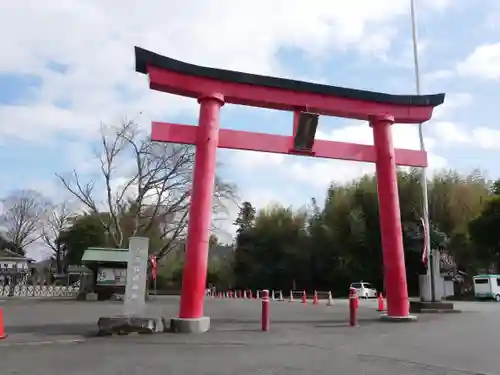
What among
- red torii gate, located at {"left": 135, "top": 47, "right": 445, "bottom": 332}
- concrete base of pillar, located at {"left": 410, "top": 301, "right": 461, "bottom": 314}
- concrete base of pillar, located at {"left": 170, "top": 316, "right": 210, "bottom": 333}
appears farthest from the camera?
concrete base of pillar, located at {"left": 410, "top": 301, "right": 461, "bottom": 314}

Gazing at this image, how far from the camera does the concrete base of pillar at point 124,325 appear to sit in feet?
35.8

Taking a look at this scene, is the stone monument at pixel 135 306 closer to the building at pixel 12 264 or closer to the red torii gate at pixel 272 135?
the red torii gate at pixel 272 135

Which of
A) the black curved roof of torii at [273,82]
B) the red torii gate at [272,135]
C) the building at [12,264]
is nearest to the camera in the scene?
the red torii gate at [272,135]

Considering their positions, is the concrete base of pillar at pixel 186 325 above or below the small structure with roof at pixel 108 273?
below

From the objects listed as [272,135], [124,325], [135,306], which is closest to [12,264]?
[135,306]

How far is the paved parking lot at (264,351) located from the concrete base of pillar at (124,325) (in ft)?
1.28

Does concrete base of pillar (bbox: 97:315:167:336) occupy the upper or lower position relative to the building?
lower

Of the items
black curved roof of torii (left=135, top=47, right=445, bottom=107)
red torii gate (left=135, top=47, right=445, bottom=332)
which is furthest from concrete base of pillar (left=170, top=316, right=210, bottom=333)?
black curved roof of torii (left=135, top=47, right=445, bottom=107)

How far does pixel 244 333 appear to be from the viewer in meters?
11.4

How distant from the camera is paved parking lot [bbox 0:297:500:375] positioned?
23.0 ft

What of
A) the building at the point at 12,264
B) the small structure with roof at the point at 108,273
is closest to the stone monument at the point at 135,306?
the small structure with roof at the point at 108,273

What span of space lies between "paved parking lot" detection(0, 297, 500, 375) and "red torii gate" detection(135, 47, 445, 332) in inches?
63.4

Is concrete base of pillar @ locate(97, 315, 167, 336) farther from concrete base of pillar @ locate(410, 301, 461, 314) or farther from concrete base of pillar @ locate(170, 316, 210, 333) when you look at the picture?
concrete base of pillar @ locate(410, 301, 461, 314)

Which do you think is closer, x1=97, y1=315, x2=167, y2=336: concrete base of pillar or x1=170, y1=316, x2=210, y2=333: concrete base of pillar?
x1=97, y1=315, x2=167, y2=336: concrete base of pillar
